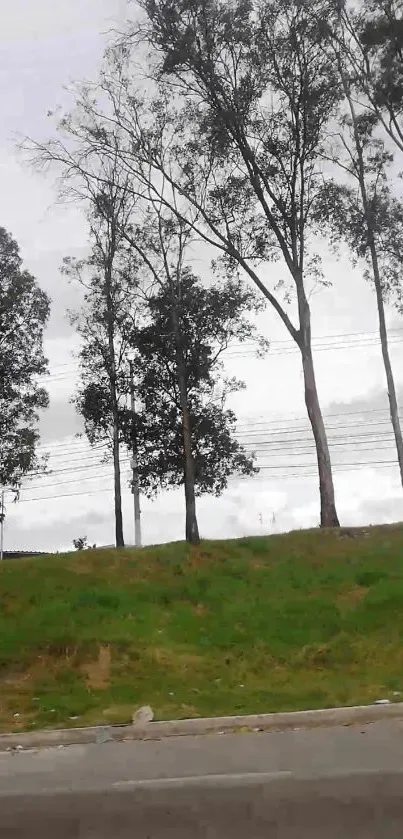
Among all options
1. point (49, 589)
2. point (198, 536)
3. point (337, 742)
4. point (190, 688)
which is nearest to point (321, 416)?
point (198, 536)

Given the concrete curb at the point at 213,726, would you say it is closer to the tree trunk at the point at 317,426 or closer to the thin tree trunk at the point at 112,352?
the tree trunk at the point at 317,426

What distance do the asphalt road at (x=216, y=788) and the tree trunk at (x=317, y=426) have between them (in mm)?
13923

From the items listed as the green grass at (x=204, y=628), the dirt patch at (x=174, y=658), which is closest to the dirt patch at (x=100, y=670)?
the green grass at (x=204, y=628)

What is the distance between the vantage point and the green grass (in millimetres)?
11852

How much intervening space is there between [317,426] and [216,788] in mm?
17210

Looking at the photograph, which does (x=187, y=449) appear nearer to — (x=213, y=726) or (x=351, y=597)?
(x=351, y=597)

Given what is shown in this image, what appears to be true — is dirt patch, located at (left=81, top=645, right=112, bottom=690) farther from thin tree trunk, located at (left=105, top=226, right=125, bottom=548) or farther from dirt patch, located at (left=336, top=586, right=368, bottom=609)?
thin tree trunk, located at (left=105, top=226, right=125, bottom=548)

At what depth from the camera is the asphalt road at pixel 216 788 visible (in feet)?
19.3

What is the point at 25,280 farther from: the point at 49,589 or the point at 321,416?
the point at 49,589

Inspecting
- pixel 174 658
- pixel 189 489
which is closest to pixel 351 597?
pixel 174 658

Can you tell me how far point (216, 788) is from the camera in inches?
275

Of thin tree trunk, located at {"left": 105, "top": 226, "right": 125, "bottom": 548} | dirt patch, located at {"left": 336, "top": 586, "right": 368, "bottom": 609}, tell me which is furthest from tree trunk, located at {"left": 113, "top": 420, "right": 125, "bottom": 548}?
dirt patch, located at {"left": 336, "top": 586, "right": 368, "bottom": 609}

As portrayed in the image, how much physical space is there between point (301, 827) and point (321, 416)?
18507mm

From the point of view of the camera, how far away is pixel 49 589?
18.2 metres
